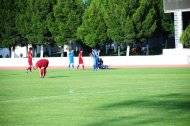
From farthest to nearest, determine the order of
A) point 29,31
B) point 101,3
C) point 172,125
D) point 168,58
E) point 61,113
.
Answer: point 101,3 < point 29,31 < point 168,58 < point 61,113 < point 172,125

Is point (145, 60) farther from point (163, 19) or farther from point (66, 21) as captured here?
point (66, 21)

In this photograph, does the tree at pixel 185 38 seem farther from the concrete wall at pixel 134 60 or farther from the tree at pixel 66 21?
the tree at pixel 66 21

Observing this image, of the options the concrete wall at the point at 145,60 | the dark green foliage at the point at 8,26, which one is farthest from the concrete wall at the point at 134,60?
the dark green foliage at the point at 8,26

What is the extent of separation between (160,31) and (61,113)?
185 ft

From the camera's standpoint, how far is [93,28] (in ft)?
204

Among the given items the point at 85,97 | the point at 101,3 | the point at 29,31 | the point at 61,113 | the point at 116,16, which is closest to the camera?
the point at 61,113

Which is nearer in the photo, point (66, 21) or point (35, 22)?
point (66, 21)

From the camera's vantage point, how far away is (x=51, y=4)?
68.0 metres

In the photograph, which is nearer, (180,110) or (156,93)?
(180,110)

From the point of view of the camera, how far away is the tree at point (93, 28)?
2427 inches

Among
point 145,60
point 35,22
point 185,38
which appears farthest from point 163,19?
point 145,60

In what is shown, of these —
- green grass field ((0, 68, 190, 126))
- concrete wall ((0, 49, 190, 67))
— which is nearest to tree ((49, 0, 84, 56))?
concrete wall ((0, 49, 190, 67))

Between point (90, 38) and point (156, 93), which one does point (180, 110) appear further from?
point (90, 38)

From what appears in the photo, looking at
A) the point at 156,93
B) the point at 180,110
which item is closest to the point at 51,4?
the point at 156,93
